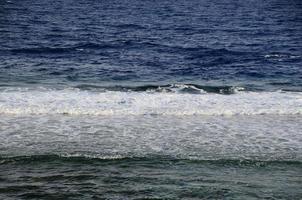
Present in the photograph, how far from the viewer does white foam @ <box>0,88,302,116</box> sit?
60.5 ft

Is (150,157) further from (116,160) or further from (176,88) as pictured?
(176,88)

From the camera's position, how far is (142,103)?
2016 cm

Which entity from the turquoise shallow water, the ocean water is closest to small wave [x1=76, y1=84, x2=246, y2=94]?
the ocean water

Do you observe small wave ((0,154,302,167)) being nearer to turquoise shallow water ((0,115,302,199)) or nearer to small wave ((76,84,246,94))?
turquoise shallow water ((0,115,302,199))

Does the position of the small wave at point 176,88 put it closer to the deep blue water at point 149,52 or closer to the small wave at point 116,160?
the deep blue water at point 149,52

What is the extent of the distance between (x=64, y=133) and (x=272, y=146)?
6118 millimetres

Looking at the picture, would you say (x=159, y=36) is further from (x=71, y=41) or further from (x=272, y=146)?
(x=272, y=146)

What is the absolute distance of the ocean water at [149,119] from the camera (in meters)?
11.3

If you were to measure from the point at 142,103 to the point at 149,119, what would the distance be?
275cm

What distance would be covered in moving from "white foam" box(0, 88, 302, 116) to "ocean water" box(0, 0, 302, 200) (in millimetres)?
42

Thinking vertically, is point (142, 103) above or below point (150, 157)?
above

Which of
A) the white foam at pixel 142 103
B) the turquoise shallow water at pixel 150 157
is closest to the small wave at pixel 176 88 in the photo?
the white foam at pixel 142 103

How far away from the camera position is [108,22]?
53281 mm

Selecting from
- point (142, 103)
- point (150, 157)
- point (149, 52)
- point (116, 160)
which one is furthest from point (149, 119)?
point (149, 52)
